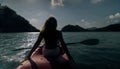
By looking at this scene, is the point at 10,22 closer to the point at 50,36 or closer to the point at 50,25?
the point at 50,36

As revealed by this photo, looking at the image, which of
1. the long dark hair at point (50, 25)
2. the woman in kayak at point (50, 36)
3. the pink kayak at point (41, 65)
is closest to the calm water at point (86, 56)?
the woman in kayak at point (50, 36)

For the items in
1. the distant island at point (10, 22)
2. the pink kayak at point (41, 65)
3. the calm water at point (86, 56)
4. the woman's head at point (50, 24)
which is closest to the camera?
the pink kayak at point (41, 65)

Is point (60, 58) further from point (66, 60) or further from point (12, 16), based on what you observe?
point (12, 16)

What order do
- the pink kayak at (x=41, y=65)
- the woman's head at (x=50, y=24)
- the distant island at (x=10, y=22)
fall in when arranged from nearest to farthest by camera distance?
the pink kayak at (x=41, y=65), the woman's head at (x=50, y=24), the distant island at (x=10, y=22)

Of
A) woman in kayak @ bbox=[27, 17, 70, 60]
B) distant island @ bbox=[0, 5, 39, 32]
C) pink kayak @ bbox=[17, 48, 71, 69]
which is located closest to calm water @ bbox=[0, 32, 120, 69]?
woman in kayak @ bbox=[27, 17, 70, 60]

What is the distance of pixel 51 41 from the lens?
6.77 metres

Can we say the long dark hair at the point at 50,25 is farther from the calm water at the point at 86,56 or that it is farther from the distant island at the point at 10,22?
the distant island at the point at 10,22

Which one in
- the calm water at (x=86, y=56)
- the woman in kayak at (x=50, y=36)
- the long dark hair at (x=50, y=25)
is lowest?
the calm water at (x=86, y=56)

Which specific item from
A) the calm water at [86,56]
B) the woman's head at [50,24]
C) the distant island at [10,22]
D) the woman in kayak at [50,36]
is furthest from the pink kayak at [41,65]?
the distant island at [10,22]

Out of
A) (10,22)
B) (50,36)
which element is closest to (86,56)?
(50,36)

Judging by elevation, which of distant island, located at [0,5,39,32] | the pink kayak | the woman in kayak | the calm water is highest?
distant island, located at [0,5,39,32]

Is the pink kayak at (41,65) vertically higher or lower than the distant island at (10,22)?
lower

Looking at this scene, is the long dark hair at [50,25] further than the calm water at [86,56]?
No

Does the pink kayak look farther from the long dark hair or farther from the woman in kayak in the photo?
the long dark hair
